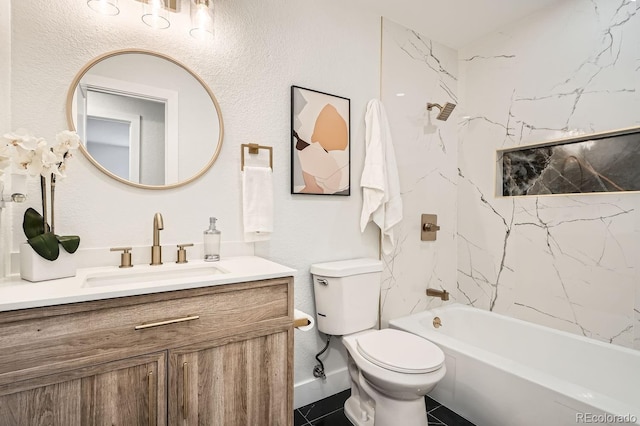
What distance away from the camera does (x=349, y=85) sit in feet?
6.84

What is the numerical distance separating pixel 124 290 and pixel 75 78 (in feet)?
3.19

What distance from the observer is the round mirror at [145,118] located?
136cm

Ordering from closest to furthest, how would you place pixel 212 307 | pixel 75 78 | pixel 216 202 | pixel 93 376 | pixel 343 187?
pixel 93 376 < pixel 212 307 < pixel 75 78 < pixel 216 202 < pixel 343 187

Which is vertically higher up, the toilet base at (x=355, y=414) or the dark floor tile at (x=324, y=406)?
the toilet base at (x=355, y=414)

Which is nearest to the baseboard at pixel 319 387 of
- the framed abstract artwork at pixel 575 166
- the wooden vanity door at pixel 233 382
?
the wooden vanity door at pixel 233 382

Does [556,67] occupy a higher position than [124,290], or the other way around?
[556,67]

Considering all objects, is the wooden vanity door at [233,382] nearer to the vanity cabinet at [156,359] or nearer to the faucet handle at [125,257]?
the vanity cabinet at [156,359]

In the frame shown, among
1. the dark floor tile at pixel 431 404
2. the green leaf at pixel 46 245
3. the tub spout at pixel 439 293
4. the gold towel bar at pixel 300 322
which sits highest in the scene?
the green leaf at pixel 46 245

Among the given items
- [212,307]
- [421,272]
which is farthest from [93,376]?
[421,272]

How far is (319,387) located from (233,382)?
951 mm

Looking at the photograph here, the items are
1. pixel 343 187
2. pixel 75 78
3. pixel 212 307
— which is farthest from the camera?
pixel 343 187

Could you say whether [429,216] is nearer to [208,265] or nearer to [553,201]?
[553,201]

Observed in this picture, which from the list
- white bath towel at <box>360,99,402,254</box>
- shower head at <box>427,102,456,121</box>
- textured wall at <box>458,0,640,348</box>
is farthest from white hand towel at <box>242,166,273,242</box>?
textured wall at <box>458,0,640,348</box>

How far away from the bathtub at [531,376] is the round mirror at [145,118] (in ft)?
5.56
